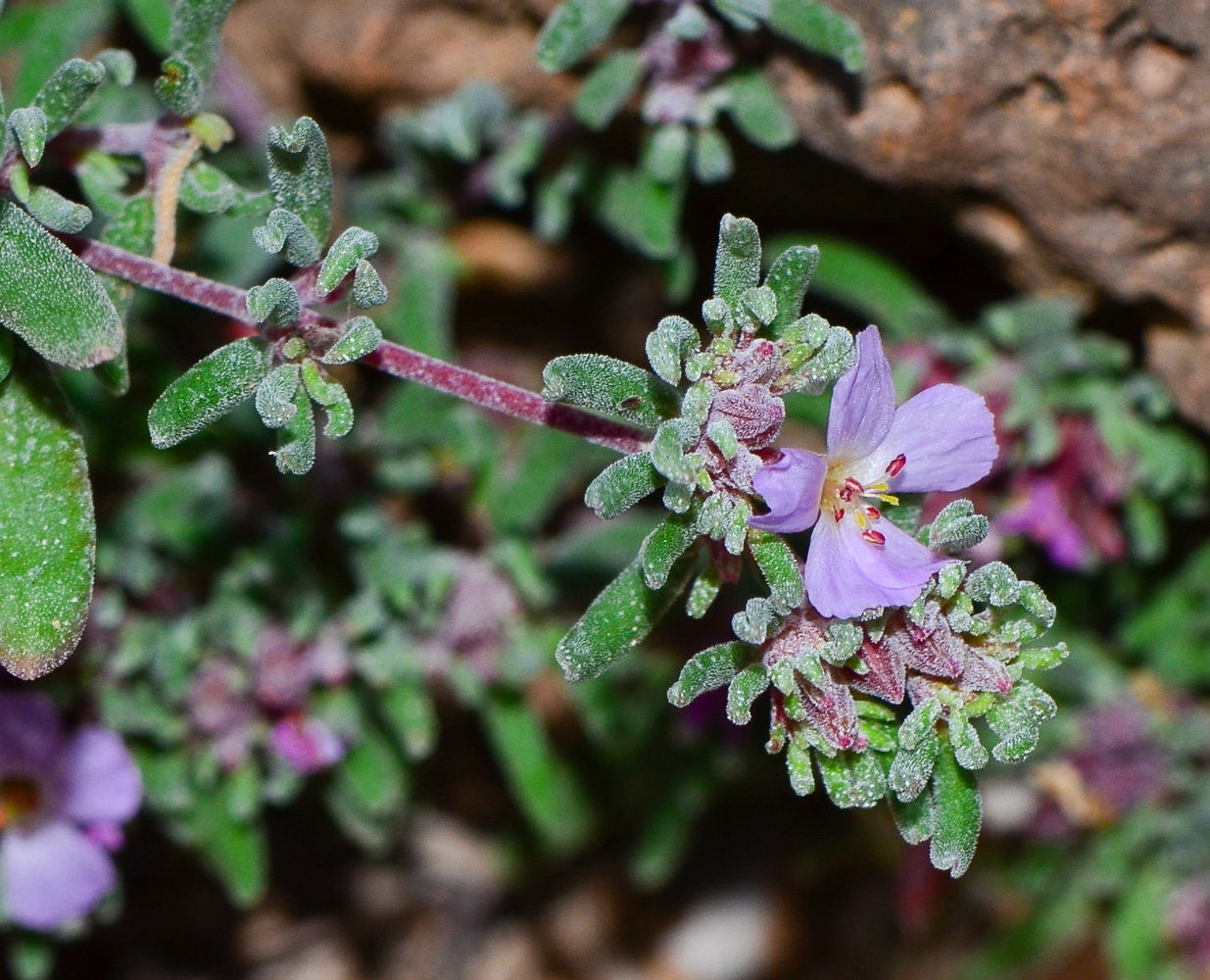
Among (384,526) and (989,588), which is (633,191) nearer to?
(384,526)

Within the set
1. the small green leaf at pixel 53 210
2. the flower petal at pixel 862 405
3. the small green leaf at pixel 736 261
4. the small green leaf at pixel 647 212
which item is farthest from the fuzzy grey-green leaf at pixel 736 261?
the small green leaf at pixel 53 210

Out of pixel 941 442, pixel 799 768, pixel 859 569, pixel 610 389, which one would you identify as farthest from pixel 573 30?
pixel 799 768

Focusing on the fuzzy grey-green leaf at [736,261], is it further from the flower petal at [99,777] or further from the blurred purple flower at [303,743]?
the flower petal at [99,777]

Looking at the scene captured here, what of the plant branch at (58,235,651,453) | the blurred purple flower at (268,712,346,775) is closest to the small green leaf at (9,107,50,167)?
the plant branch at (58,235,651,453)

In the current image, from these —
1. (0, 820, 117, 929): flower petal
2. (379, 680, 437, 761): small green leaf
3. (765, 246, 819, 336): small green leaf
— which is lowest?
(0, 820, 117, 929): flower petal

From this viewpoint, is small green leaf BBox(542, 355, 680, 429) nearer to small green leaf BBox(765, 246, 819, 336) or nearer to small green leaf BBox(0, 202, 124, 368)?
small green leaf BBox(765, 246, 819, 336)

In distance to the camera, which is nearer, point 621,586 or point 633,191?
point 621,586

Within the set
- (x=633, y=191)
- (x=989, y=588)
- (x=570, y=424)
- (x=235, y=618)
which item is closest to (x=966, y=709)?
(x=989, y=588)
